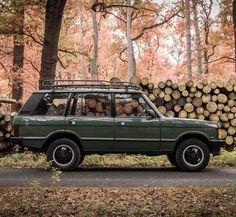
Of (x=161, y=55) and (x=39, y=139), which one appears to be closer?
(x=39, y=139)

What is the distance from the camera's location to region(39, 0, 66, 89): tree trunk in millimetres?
17375

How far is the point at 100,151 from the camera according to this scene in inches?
499

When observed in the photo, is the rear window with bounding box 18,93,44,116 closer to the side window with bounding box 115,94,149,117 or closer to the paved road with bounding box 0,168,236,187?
the paved road with bounding box 0,168,236,187

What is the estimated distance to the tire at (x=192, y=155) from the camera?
12461mm

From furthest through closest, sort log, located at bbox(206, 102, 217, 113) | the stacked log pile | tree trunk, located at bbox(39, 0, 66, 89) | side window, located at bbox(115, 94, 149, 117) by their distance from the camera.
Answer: log, located at bbox(206, 102, 217, 113) → the stacked log pile → tree trunk, located at bbox(39, 0, 66, 89) → side window, located at bbox(115, 94, 149, 117)

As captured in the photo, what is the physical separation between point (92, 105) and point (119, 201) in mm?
5074

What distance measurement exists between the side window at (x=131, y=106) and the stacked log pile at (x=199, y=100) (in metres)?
4.78

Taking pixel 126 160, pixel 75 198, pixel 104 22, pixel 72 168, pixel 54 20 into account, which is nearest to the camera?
pixel 75 198

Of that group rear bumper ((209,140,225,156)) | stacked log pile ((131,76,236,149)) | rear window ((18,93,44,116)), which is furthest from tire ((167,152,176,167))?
stacked log pile ((131,76,236,149))

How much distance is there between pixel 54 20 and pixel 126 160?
230 inches

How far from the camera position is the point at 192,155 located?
12.5 m

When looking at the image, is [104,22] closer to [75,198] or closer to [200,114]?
[200,114]

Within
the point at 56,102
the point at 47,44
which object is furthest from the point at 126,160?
the point at 47,44

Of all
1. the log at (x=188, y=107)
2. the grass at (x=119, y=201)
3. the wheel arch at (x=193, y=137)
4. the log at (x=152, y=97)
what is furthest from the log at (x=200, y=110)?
the grass at (x=119, y=201)
